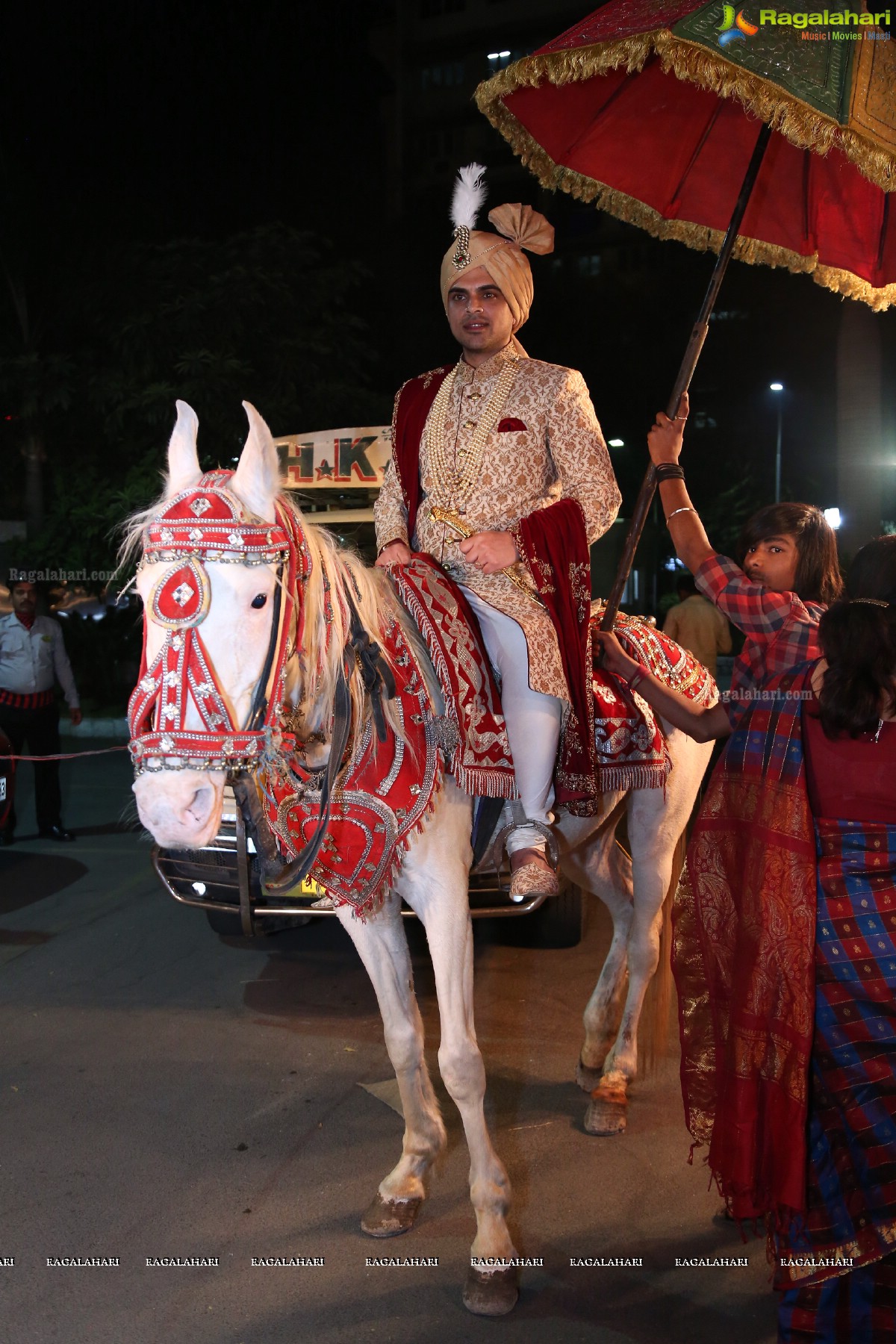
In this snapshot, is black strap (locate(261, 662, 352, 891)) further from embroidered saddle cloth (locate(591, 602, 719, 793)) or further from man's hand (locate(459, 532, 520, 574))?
embroidered saddle cloth (locate(591, 602, 719, 793))

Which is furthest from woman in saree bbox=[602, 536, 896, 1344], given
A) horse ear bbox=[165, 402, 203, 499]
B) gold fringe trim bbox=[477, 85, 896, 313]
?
horse ear bbox=[165, 402, 203, 499]

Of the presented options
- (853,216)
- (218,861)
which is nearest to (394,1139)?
(218,861)

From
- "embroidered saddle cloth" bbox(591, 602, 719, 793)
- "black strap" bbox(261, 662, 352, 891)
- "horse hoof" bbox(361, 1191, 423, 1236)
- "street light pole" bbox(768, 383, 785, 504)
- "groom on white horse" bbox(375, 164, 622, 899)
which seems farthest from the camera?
"street light pole" bbox(768, 383, 785, 504)

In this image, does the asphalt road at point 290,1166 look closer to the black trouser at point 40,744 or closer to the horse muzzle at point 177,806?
the horse muzzle at point 177,806

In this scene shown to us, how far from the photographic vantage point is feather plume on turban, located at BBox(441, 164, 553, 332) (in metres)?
3.07

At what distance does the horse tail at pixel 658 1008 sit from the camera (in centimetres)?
399

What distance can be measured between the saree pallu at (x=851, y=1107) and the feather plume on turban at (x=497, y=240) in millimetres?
1920

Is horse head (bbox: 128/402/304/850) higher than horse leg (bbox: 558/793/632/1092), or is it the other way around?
horse head (bbox: 128/402/304/850)

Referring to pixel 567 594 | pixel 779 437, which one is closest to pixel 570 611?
pixel 567 594

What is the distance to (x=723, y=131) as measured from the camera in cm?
335

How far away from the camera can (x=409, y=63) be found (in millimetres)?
35688

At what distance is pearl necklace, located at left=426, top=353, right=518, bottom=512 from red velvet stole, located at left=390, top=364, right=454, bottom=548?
57 millimetres

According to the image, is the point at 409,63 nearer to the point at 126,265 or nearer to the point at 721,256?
the point at 126,265

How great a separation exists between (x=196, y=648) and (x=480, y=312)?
5.32 ft
